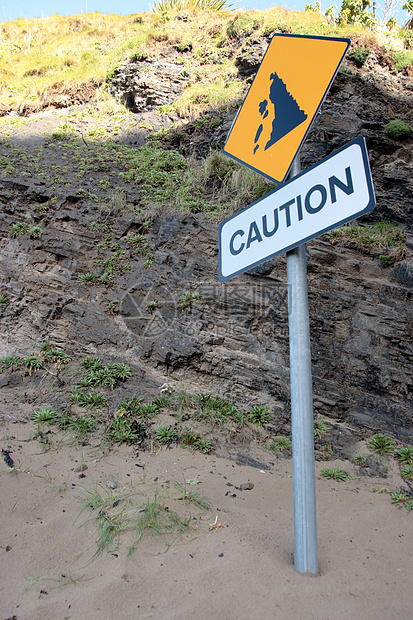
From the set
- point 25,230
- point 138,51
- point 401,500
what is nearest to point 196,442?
point 401,500

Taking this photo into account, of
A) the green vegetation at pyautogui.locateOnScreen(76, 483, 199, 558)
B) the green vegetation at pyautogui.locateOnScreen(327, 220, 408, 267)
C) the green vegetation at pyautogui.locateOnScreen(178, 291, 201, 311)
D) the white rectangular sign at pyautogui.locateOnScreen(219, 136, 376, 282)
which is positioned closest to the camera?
the white rectangular sign at pyautogui.locateOnScreen(219, 136, 376, 282)

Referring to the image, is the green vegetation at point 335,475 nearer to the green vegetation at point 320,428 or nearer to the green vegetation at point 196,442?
the green vegetation at point 320,428

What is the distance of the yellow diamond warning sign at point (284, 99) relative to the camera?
2086mm

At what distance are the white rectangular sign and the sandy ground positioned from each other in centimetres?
171

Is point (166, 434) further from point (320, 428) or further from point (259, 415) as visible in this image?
point (320, 428)

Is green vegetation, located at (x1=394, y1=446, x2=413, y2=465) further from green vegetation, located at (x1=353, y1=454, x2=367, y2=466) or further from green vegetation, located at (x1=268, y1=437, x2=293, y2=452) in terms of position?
green vegetation, located at (x1=268, y1=437, x2=293, y2=452)

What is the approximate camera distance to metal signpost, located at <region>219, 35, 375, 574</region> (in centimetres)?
181

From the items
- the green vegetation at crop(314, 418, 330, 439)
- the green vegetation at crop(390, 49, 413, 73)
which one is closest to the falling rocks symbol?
the green vegetation at crop(314, 418, 330, 439)

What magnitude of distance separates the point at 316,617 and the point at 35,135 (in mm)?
11291

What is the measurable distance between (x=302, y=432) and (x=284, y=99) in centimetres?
190

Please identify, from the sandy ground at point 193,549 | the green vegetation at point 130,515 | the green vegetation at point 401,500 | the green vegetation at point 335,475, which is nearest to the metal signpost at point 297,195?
the sandy ground at point 193,549

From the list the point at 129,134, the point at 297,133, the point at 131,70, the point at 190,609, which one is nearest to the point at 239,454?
the point at 190,609

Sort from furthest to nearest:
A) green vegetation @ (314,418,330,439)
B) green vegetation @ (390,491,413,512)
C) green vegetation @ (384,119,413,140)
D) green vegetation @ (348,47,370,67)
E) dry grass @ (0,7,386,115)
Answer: dry grass @ (0,7,386,115)
green vegetation @ (348,47,370,67)
green vegetation @ (384,119,413,140)
green vegetation @ (314,418,330,439)
green vegetation @ (390,491,413,512)

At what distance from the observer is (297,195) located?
200 cm
